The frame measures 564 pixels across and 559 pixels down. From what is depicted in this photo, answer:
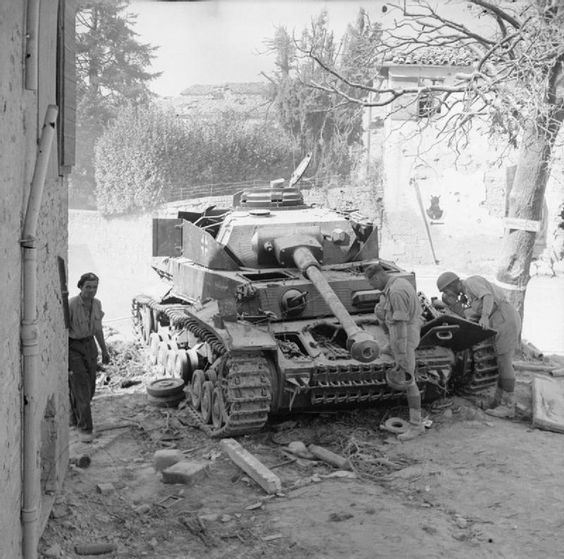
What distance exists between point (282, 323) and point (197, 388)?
3.94 ft

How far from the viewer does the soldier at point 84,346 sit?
8078mm

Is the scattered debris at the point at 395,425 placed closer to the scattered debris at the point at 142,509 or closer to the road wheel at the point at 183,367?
the road wheel at the point at 183,367

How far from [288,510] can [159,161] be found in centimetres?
2388

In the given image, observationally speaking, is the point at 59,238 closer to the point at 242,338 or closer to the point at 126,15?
the point at 242,338

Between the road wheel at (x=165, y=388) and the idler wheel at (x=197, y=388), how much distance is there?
40 centimetres

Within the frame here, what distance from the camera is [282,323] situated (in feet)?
28.9

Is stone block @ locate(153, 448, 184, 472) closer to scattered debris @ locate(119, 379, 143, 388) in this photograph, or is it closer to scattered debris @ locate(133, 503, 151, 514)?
scattered debris @ locate(133, 503, 151, 514)

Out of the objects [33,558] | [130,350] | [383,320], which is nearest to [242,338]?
[383,320]

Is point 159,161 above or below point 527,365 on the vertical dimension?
above

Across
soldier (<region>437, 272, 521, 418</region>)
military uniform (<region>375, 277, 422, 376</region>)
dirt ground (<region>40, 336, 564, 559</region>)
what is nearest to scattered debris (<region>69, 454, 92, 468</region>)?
dirt ground (<region>40, 336, 564, 559</region>)

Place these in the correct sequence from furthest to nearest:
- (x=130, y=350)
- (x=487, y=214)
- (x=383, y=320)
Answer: (x=487, y=214) → (x=130, y=350) → (x=383, y=320)

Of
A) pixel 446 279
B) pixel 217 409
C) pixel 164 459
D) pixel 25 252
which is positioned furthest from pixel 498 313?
pixel 25 252

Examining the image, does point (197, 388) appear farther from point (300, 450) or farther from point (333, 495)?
point (333, 495)

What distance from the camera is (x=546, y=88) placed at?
11.4 metres
